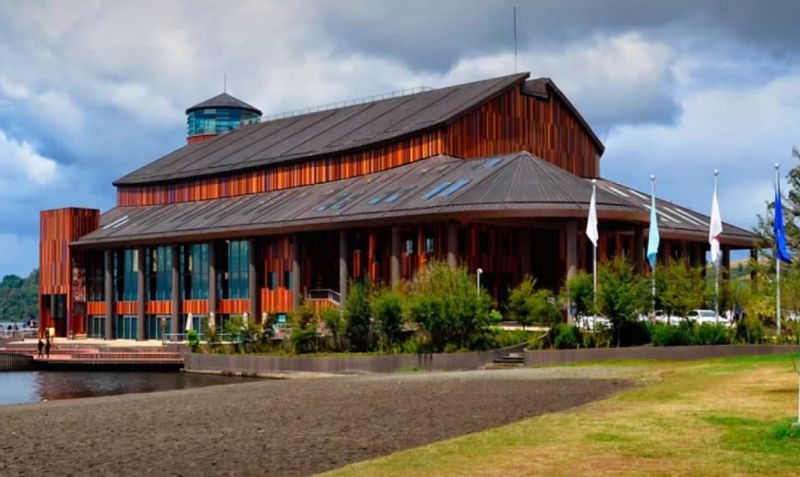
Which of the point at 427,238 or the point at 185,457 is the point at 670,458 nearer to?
the point at 185,457

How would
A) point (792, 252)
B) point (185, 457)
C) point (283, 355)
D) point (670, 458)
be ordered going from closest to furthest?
point (670, 458) → point (185, 457) → point (792, 252) → point (283, 355)

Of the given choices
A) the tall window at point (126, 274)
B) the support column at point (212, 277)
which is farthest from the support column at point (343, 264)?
the tall window at point (126, 274)

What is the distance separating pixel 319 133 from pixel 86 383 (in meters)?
39.7

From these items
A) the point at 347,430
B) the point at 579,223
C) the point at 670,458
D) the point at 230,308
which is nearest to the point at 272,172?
the point at 230,308

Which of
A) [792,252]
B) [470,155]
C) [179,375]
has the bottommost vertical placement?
[179,375]

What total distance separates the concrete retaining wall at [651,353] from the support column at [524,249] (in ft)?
78.7

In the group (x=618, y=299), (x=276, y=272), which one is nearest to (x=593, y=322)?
(x=618, y=299)

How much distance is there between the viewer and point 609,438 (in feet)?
58.1

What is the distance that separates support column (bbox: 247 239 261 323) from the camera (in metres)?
75.8

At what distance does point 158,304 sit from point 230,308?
345 inches

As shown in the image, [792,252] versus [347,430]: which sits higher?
[792,252]

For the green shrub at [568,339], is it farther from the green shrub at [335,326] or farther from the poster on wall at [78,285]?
the poster on wall at [78,285]

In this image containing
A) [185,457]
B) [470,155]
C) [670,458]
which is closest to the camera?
[670,458]

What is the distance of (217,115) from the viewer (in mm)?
116812
